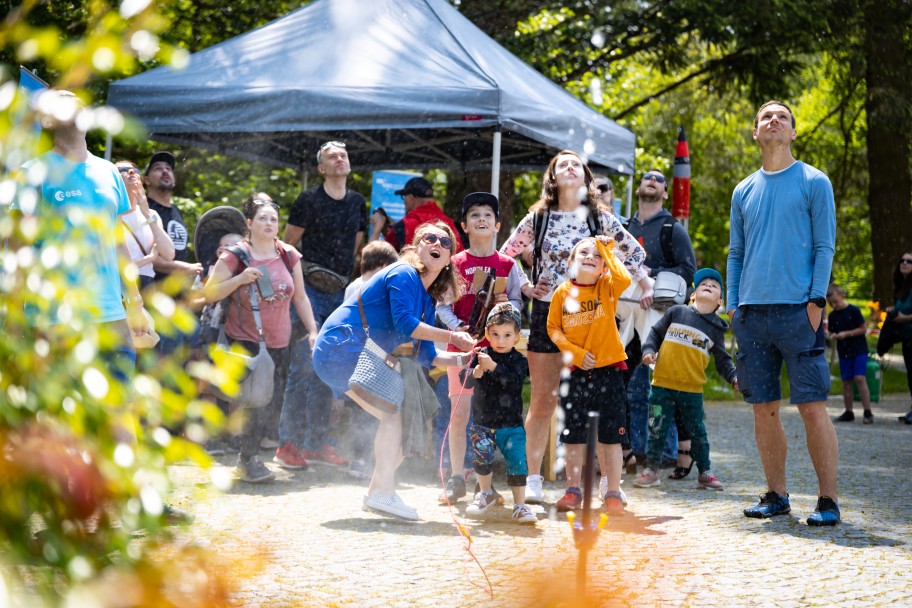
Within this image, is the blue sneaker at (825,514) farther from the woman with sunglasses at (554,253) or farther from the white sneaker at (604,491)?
the woman with sunglasses at (554,253)

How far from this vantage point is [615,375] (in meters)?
6.56

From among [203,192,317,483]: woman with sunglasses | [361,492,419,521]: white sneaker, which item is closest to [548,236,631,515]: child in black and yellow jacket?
[361,492,419,521]: white sneaker

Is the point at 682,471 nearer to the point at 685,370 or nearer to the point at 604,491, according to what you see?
the point at 685,370

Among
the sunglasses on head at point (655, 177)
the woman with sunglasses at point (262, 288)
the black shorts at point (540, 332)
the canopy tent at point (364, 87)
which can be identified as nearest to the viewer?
the black shorts at point (540, 332)

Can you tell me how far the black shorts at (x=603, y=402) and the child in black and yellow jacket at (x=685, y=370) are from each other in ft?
3.67

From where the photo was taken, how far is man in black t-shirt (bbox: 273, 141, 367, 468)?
836 cm

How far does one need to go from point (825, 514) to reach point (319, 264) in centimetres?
446

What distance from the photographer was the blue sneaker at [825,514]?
6.06m

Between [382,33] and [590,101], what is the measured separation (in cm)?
2041

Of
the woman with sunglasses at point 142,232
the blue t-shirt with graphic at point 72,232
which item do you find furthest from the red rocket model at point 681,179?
the blue t-shirt with graphic at point 72,232

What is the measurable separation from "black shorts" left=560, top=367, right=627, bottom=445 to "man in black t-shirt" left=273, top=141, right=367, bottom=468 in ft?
8.17

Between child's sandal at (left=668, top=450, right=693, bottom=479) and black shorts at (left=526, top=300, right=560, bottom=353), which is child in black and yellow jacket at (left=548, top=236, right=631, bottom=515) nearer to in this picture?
black shorts at (left=526, top=300, right=560, bottom=353)

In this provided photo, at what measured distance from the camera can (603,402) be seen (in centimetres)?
654

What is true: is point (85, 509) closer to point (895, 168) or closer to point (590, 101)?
point (895, 168)
